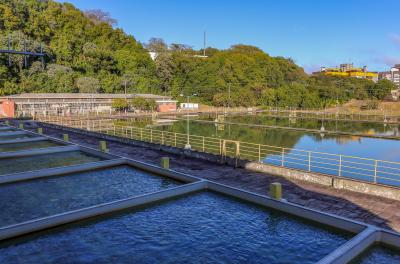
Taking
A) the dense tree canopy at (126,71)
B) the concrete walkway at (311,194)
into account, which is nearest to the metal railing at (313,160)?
the concrete walkway at (311,194)

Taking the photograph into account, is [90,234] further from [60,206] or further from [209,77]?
[209,77]

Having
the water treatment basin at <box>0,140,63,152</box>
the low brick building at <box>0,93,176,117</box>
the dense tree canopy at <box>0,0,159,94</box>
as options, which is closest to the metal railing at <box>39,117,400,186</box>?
the water treatment basin at <box>0,140,63,152</box>

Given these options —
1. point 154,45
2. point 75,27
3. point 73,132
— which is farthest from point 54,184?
point 154,45

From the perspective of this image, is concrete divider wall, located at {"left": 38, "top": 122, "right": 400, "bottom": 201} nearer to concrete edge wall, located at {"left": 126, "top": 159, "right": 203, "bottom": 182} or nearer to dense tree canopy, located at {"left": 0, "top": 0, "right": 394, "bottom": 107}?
concrete edge wall, located at {"left": 126, "top": 159, "right": 203, "bottom": 182}

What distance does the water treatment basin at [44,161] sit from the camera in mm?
13283

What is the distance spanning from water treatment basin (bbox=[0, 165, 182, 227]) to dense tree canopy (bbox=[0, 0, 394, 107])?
133 feet

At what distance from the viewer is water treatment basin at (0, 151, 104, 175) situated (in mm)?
13283

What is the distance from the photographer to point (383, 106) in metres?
62.1

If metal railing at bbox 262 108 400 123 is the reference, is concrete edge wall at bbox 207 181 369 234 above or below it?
below

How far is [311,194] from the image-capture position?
877cm

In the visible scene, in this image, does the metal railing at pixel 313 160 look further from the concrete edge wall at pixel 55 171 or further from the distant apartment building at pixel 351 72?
the distant apartment building at pixel 351 72

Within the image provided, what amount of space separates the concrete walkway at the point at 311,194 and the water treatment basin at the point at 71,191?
1.47 metres

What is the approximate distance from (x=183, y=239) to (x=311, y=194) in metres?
3.89

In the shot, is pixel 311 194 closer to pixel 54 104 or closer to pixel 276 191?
pixel 276 191
